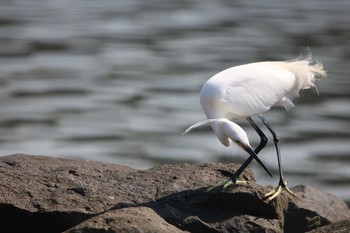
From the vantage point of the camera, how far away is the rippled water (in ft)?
38.4

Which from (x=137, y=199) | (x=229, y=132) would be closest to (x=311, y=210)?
(x=229, y=132)

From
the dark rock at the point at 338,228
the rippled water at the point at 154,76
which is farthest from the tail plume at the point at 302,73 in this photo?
the rippled water at the point at 154,76

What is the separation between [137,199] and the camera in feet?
19.7

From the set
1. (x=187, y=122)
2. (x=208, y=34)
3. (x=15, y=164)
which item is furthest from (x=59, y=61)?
(x=15, y=164)

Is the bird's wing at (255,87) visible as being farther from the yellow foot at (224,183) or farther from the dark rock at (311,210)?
the dark rock at (311,210)

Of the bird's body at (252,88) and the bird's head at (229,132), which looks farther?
the bird's body at (252,88)

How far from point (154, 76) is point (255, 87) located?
348 inches

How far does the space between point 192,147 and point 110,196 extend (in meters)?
5.91

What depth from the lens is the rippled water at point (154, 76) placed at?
11703 mm

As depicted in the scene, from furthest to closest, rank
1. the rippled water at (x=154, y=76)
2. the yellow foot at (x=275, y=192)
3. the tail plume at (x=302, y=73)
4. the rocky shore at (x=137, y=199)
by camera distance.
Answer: the rippled water at (x=154, y=76) < the tail plume at (x=302, y=73) < the yellow foot at (x=275, y=192) < the rocky shore at (x=137, y=199)

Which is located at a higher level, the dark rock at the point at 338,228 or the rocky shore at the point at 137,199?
the rocky shore at the point at 137,199

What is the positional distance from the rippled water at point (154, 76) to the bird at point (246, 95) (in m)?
3.72

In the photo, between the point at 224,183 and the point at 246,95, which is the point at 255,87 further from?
the point at 224,183

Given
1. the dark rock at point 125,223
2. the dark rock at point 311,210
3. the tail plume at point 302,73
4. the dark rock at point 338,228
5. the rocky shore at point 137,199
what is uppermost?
the tail plume at point 302,73
